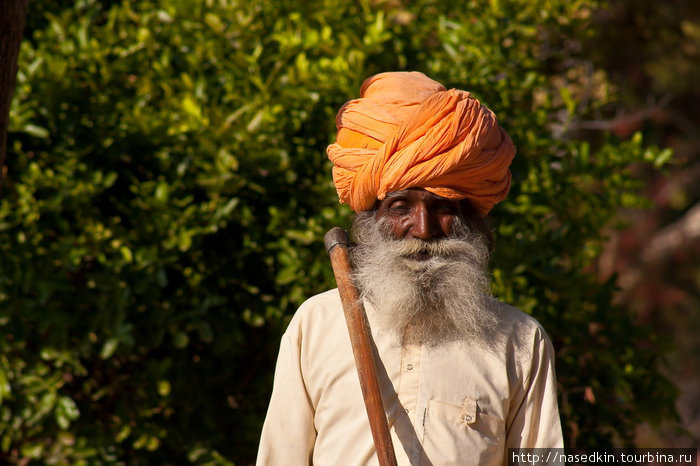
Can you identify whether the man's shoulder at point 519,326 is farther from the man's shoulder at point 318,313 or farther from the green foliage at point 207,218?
the green foliage at point 207,218

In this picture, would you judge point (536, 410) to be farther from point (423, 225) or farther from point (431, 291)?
point (423, 225)

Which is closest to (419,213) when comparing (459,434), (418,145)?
(418,145)

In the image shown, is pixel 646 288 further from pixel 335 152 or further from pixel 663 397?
pixel 335 152

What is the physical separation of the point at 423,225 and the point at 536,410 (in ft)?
1.92

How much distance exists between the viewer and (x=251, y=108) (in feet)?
11.6

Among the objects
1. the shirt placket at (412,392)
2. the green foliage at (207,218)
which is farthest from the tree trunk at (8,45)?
the shirt placket at (412,392)

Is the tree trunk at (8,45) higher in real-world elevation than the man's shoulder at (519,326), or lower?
higher

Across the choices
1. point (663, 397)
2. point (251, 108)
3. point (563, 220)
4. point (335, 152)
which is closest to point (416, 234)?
point (335, 152)

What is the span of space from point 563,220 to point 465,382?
1.73m

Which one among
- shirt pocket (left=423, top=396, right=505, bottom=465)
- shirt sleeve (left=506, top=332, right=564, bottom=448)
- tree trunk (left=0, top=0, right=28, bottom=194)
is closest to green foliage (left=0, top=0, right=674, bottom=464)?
tree trunk (left=0, top=0, right=28, bottom=194)

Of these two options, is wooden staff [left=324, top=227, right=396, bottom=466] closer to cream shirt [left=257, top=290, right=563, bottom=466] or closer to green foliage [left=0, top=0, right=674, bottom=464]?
cream shirt [left=257, top=290, right=563, bottom=466]

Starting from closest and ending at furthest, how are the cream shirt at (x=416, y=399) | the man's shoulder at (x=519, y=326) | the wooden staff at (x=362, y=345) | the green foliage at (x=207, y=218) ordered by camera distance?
the wooden staff at (x=362, y=345) → the cream shirt at (x=416, y=399) → the man's shoulder at (x=519, y=326) → the green foliage at (x=207, y=218)

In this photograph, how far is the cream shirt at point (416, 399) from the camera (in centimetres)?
222

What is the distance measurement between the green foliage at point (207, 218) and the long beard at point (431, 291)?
1.01m
